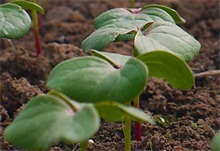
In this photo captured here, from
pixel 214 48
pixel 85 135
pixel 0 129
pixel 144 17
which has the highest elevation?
pixel 85 135

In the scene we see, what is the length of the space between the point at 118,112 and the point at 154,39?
30 centimetres

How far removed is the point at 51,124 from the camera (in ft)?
3.17

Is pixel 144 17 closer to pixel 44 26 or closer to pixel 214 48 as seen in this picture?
pixel 214 48

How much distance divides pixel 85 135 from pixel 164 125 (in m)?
0.72

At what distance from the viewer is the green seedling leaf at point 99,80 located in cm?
108

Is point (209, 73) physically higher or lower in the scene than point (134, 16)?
lower

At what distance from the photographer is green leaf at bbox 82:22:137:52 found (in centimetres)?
137

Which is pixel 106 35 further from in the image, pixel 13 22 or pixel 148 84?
pixel 148 84

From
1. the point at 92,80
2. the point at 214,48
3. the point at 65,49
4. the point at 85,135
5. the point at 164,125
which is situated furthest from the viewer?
the point at 214,48

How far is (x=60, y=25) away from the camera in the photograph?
7.70 ft

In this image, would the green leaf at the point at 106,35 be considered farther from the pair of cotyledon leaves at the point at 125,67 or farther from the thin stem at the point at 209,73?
the thin stem at the point at 209,73

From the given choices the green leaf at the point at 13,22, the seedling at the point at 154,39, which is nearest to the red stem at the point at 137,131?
the seedling at the point at 154,39

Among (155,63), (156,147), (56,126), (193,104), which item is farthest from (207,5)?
(56,126)

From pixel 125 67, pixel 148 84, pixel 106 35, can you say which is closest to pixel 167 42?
pixel 106 35
